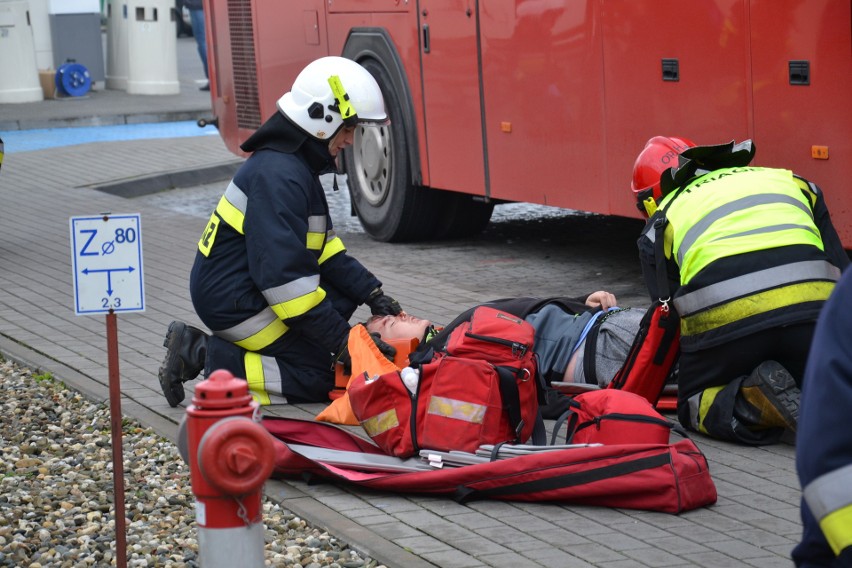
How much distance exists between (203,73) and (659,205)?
63.9 feet

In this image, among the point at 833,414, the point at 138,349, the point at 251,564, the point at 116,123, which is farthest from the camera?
the point at 116,123

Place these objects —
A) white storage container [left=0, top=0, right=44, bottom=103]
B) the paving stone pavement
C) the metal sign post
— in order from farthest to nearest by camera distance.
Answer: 1. white storage container [left=0, top=0, right=44, bottom=103]
2. the paving stone pavement
3. the metal sign post

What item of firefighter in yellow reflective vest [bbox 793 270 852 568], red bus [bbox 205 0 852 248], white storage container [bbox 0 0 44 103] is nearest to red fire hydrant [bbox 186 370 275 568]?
firefighter in yellow reflective vest [bbox 793 270 852 568]

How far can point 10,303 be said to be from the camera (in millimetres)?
8516

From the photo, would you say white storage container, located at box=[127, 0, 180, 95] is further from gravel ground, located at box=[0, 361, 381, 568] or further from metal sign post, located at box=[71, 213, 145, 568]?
metal sign post, located at box=[71, 213, 145, 568]

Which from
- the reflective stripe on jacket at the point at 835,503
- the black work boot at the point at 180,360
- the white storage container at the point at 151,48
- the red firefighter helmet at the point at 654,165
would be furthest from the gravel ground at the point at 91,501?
the white storage container at the point at 151,48

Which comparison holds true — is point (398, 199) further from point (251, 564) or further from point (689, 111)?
point (251, 564)

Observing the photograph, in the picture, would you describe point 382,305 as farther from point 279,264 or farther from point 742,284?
point 742,284

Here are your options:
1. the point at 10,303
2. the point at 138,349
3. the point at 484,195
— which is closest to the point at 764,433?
the point at 138,349

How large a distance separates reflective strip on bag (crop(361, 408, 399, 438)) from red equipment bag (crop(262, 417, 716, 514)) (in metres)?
0.22

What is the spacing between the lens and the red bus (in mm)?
6656

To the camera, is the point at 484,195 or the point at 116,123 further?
the point at 116,123

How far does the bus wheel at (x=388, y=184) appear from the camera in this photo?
10148 millimetres

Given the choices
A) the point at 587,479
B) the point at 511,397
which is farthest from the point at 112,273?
the point at 587,479
